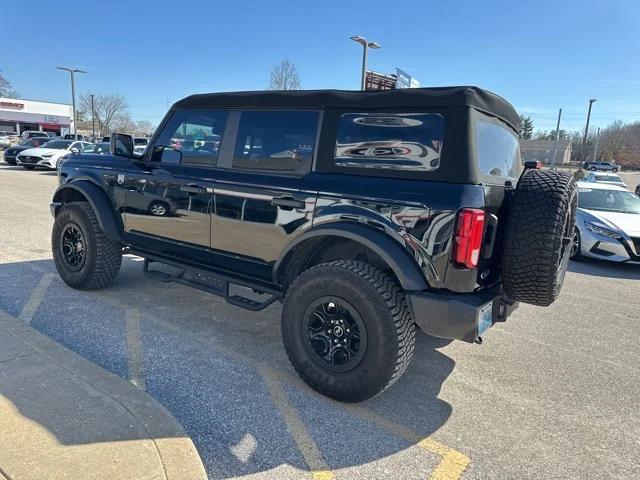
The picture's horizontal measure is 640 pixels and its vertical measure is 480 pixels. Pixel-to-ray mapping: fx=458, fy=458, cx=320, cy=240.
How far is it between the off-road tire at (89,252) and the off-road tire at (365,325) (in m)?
2.50

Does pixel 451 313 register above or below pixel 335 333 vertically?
above

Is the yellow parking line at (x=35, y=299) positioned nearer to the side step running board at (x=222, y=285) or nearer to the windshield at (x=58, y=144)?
the side step running board at (x=222, y=285)

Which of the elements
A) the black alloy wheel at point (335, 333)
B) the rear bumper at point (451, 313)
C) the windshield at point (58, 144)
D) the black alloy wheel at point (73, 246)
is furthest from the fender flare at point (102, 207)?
the windshield at point (58, 144)

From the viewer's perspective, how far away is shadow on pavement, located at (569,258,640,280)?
7160 millimetres

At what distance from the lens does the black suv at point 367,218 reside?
9.00 feet

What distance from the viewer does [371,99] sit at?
121 inches

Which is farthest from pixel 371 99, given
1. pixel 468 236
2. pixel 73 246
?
pixel 73 246

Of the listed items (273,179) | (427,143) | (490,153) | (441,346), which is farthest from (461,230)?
(441,346)

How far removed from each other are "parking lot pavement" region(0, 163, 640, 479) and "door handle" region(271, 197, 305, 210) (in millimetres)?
1228

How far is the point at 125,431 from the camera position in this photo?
2434 millimetres

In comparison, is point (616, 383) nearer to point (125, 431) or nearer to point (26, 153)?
point (125, 431)

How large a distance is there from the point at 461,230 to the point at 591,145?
4081 inches

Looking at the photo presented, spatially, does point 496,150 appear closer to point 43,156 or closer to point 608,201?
point 608,201

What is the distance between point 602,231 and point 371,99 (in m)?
6.23
